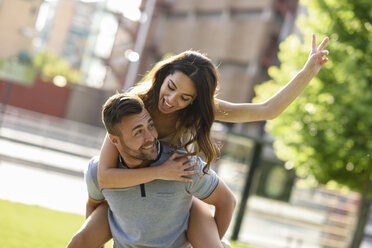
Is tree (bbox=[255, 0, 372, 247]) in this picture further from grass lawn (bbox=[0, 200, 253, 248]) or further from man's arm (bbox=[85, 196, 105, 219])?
man's arm (bbox=[85, 196, 105, 219])

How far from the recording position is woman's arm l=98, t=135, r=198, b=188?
112 inches

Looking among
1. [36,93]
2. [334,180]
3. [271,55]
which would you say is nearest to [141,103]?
[334,180]

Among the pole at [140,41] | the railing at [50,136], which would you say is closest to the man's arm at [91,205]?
the railing at [50,136]

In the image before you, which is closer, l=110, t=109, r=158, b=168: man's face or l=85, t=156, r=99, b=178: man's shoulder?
l=110, t=109, r=158, b=168: man's face

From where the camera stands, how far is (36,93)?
35.9 metres

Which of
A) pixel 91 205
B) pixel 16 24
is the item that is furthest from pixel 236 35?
pixel 91 205

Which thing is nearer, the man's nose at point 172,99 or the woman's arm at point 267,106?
the man's nose at point 172,99

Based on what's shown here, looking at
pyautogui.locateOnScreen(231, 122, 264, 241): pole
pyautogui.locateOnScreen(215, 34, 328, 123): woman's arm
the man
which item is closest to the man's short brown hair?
the man

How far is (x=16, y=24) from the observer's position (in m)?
39.7

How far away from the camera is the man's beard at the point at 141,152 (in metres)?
2.87

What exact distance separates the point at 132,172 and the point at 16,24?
3949cm

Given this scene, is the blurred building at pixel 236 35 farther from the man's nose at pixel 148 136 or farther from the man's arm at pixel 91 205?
the man's nose at pixel 148 136

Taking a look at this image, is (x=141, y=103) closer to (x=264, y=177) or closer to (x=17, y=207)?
(x=17, y=207)

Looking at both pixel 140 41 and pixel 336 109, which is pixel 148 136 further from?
pixel 140 41
